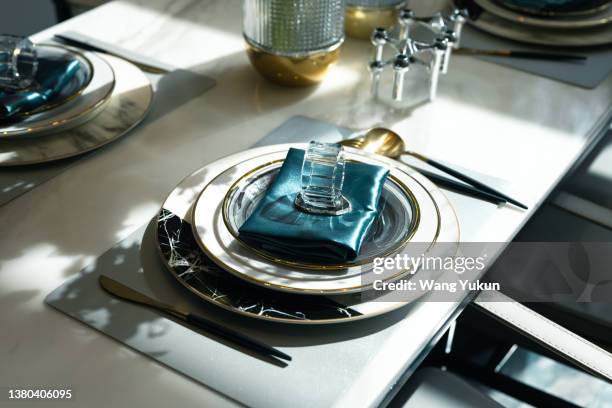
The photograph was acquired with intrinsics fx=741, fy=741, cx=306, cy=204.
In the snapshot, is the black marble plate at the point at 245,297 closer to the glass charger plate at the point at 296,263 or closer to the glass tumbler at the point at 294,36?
the glass charger plate at the point at 296,263

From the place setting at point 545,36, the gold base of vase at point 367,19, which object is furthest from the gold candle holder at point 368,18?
the place setting at point 545,36

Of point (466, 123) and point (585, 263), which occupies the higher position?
point (466, 123)

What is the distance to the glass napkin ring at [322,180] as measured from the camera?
77 cm

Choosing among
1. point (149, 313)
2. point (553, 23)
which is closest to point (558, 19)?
point (553, 23)

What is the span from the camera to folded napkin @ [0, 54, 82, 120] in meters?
0.93

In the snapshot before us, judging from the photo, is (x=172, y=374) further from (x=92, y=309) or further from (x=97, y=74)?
(x=97, y=74)

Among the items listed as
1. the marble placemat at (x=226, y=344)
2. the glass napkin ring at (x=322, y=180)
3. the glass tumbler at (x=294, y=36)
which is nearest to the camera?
the marble placemat at (x=226, y=344)

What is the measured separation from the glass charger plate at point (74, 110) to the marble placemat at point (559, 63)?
604 millimetres

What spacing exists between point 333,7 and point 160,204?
1.33ft

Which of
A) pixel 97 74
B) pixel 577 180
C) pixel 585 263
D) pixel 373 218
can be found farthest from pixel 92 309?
pixel 577 180

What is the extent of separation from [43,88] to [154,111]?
0.15 meters

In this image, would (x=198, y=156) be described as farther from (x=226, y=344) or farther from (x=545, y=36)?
(x=545, y=36)

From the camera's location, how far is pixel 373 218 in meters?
0.77

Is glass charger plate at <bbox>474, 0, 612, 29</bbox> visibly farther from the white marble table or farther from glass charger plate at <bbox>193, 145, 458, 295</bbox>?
glass charger plate at <bbox>193, 145, 458, 295</bbox>
